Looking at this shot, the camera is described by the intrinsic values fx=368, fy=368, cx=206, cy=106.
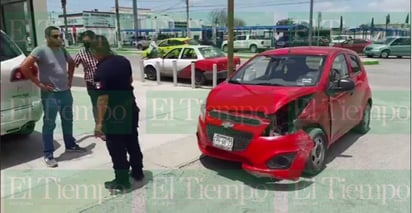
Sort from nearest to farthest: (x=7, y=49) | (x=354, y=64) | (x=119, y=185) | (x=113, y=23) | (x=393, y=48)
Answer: (x=119, y=185) < (x=7, y=49) < (x=354, y=64) < (x=393, y=48) < (x=113, y=23)

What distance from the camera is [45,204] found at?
3719 mm

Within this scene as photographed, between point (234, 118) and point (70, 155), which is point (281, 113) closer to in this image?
point (234, 118)

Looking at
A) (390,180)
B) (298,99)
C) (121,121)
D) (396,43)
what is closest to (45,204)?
(121,121)

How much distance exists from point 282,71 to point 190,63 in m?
7.71

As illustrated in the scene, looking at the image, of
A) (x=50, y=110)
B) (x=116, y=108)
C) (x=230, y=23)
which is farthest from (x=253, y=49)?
(x=116, y=108)

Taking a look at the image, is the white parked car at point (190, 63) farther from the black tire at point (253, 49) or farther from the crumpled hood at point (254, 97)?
the black tire at point (253, 49)

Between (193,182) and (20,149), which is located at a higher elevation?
(20,149)

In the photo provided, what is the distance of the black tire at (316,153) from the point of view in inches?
170

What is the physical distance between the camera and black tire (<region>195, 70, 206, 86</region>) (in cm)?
1206

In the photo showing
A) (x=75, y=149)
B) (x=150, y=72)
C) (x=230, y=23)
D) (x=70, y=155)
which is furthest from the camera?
(x=150, y=72)

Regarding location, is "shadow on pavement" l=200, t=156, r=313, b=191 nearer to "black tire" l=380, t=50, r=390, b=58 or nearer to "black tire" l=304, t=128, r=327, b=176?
"black tire" l=304, t=128, r=327, b=176

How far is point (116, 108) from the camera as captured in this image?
394 cm

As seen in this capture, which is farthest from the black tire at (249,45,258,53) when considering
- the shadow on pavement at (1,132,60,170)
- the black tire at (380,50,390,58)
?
the shadow on pavement at (1,132,60,170)

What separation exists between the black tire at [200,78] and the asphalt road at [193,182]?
618 cm
